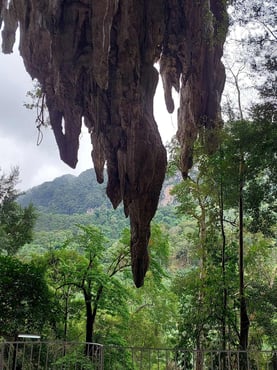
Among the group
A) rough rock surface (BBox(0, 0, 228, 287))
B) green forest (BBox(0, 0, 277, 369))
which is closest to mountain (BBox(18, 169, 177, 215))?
green forest (BBox(0, 0, 277, 369))

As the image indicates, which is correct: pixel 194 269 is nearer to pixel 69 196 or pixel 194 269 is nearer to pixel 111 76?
pixel 111 76

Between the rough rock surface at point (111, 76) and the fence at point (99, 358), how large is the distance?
6.49ft

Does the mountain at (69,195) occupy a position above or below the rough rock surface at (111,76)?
above

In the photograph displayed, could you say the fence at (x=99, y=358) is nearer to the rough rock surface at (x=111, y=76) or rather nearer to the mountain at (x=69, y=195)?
the rough rock surface at (x=111, y=76)

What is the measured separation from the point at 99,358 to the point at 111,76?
216 inches

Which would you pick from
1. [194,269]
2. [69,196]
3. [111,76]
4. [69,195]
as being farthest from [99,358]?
[69,195]

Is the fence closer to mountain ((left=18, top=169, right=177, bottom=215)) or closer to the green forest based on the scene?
the green forest

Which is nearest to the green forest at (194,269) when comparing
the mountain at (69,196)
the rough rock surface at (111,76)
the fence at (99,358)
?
the fence at (99,358)

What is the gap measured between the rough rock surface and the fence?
1977mm

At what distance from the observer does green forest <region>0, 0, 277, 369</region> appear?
23.5 feet

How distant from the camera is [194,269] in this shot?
32.1 ft

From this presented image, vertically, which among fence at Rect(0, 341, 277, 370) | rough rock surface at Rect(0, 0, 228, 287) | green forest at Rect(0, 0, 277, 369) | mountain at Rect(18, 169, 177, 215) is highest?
mountain at Rect(18, 169, 177, 215)

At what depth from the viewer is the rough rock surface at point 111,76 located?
318 inches

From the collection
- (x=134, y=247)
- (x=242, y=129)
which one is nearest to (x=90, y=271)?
(x=134, y=247)
